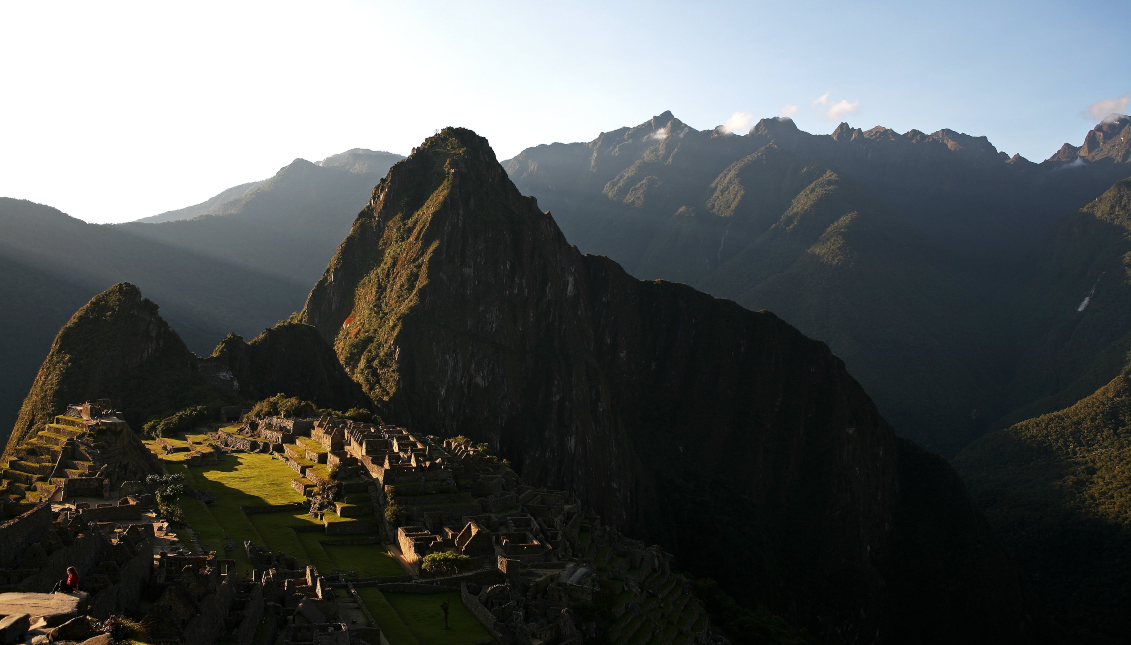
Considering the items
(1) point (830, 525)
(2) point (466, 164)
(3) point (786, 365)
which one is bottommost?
(1) point (830, 525)

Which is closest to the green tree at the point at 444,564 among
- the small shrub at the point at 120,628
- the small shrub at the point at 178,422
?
the small shrub at the point at 120,628

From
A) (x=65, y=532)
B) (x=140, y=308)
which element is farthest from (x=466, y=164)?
(x=65, y=532)

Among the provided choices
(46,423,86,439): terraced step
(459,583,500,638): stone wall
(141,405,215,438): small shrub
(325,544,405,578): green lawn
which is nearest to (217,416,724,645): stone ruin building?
(459,583,500,638): stone wall

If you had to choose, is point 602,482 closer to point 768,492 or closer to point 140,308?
point 768,492

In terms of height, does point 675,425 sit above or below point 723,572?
above

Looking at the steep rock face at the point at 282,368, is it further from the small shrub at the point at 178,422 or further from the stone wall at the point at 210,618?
the stone wall at the point at 210,618
